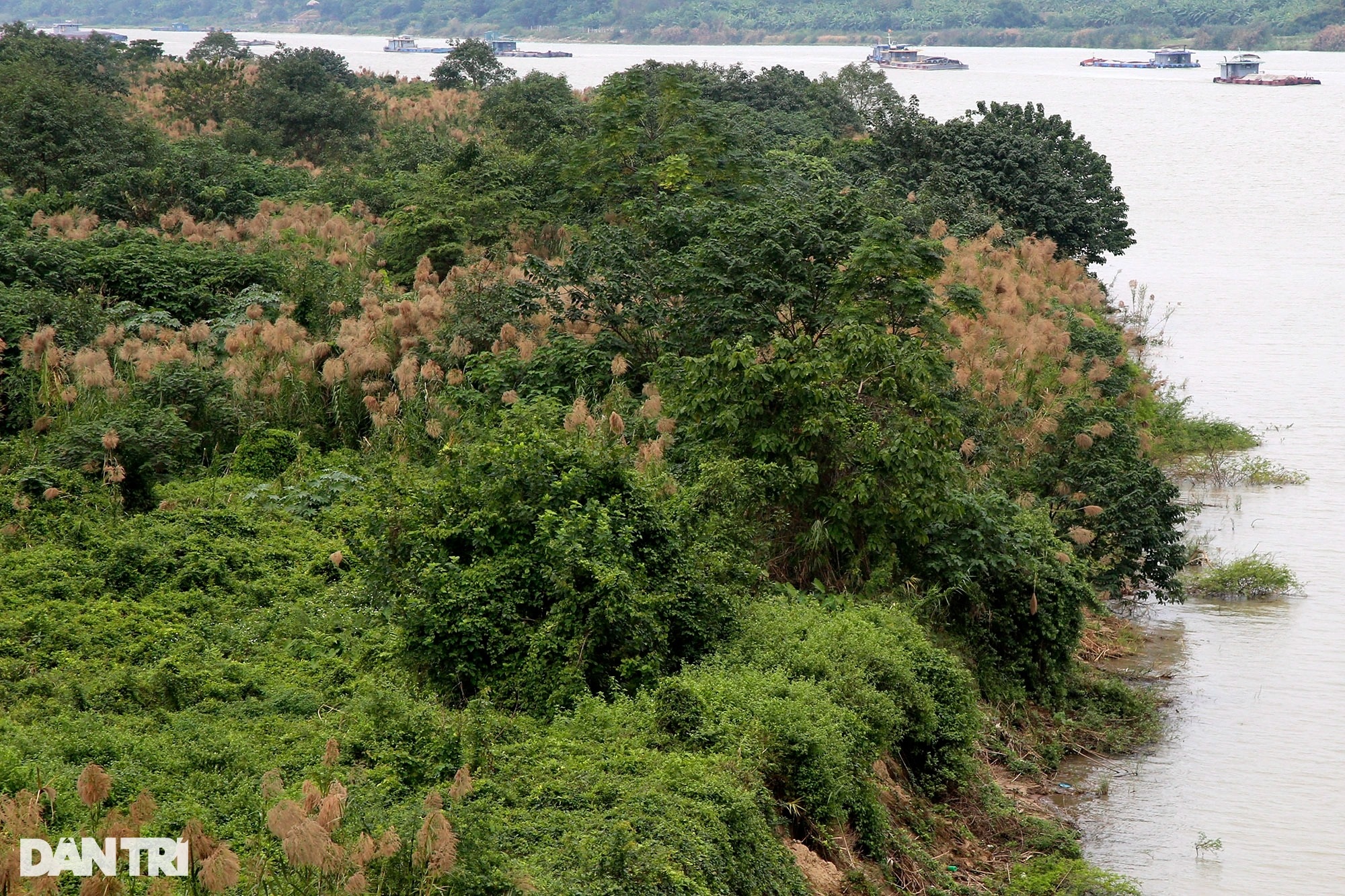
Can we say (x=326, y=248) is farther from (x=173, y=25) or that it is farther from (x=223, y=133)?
(x=173, y=25)

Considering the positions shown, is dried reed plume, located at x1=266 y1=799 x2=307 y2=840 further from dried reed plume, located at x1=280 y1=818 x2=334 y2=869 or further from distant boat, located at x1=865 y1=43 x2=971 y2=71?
distant boat, located at x1=865 y1=43 x2=971 y2=71

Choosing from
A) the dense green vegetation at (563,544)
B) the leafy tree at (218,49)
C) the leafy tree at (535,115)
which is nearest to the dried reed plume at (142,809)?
the dense green vegetation at (563,544)

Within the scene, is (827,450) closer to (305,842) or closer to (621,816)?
(621,816)

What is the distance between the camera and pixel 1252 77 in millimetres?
67312

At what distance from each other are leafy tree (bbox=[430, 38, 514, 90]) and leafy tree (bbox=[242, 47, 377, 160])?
9.33 meters

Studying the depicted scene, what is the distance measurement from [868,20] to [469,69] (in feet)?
195

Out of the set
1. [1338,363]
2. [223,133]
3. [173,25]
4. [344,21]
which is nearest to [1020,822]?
[1338,363]

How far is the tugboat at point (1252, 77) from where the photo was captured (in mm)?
65000

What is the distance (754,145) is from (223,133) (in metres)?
10.8

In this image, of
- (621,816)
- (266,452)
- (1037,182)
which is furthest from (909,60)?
(621,816)

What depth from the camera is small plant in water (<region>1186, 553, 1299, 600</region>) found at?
13992 mm

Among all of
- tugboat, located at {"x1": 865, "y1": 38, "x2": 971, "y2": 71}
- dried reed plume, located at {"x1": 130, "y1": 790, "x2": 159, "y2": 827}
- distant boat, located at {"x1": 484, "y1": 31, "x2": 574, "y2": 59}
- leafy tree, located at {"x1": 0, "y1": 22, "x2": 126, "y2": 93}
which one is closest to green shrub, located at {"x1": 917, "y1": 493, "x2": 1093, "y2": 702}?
dried reed plume, located at {"x1": 130, "y1": 790, "x2": 159, "y2": 827}

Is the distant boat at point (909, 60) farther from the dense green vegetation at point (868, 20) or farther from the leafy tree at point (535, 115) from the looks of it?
the leafy tree at point (535, 115)

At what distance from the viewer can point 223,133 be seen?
28.2 meters
